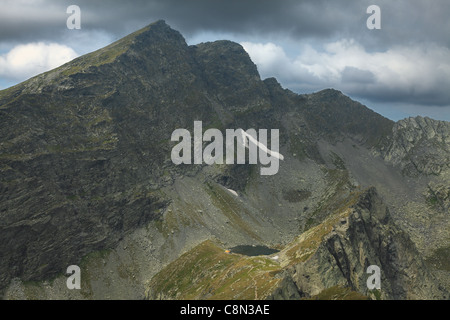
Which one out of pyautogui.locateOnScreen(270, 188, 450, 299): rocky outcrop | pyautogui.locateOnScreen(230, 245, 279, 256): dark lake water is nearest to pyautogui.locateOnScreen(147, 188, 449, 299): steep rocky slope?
pyautogui.locateOnScreen(270, 188, 450, 299): rocky outcrop

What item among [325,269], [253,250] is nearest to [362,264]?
[325,269]

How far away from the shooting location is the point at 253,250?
163875 mm

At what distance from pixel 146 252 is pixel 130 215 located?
83.0ft

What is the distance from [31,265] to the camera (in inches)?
5566

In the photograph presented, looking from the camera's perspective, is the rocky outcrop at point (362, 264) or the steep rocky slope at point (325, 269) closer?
the rocky outcrop at point (362, 264)

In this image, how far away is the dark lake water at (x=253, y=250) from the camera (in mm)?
157000

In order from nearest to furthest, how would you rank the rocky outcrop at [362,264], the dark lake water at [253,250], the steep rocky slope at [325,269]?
1. the rocky outcrop at [362,264]
2. the steep rocky slope at [325,269]
3. the dark lake water at [253,250]

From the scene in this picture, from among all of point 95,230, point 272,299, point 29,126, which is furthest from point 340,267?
point 29,126

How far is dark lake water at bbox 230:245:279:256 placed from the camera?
6181 inches

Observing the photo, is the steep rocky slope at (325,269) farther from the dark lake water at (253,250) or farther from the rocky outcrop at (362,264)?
the dark lake water at (253,250)

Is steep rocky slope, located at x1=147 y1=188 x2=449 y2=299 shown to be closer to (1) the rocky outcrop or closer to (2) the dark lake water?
(1) the rocky outcrop

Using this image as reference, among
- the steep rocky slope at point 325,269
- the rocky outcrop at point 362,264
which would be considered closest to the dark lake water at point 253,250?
the steep rocky slope at point 325,269
